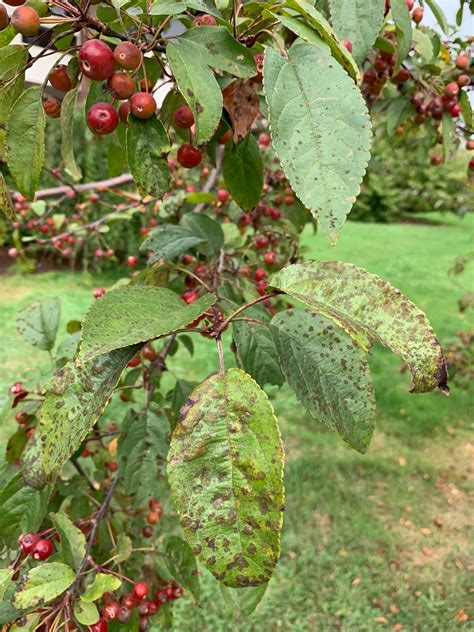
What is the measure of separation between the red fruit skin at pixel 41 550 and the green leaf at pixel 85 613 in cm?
18

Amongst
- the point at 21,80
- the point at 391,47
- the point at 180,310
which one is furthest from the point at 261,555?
the point at 391,47

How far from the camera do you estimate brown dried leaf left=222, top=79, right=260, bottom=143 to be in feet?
2.95

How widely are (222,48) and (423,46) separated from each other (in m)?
0.84

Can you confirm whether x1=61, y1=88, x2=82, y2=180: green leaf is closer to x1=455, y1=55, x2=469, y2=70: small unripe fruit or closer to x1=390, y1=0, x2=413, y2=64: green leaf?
x1=390, y1=0, x2=413, y2=64: green leaf

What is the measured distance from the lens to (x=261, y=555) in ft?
1.88

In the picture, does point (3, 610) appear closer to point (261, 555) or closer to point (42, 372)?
point (261, 555)

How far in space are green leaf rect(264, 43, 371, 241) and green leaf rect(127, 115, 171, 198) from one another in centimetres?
18

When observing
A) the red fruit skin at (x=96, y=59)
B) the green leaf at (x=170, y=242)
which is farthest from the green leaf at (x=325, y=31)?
the green leaf at (x=170, y=242)

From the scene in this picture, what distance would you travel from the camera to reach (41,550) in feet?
A: 3.28

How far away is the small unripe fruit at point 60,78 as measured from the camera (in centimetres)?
83

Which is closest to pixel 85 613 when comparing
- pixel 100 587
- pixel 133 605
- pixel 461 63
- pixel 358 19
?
pixel 100 587

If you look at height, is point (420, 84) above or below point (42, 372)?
above

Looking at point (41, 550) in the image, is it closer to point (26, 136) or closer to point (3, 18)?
point (26, 136)

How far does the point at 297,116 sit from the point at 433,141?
4.99 feet
